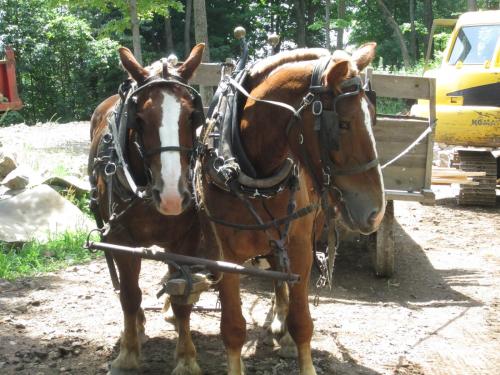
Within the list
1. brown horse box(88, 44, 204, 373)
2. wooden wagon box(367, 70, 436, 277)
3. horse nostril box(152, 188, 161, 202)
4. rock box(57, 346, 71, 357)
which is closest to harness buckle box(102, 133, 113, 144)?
brown horse box(88, 44, 204, 373)

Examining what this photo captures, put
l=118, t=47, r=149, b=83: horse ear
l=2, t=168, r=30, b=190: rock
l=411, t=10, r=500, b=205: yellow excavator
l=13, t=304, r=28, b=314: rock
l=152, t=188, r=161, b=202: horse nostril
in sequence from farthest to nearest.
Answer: l=411, t=10, r=500, b=205: yellow excavator, l=2, t=168, r=30, b=190: rock, l=13, t=304, r=28, b=314: rock, l=118, t=47, r=149, b=83: horse ear, l=152, t=188, r=161, b=202: horse nostril

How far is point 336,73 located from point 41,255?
16.9 feet

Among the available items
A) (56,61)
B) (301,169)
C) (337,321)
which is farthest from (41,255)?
(56,61)

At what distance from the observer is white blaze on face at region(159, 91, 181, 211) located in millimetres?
3117

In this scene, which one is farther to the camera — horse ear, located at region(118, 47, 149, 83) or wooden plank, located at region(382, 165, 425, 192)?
wooden plank, located at region(382, 165, 425, 192)

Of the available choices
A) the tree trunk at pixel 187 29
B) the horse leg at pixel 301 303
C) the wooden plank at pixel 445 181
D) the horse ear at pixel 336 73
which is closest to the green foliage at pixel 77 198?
the wooden plank at pixel 445 181

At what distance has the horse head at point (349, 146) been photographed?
9.15 feet

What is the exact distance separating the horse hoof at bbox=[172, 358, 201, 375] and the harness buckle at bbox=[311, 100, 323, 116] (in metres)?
2.10

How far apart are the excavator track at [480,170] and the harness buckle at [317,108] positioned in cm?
745

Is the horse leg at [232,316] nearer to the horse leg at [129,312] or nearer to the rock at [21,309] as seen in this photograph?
the horse leg at [129,312]

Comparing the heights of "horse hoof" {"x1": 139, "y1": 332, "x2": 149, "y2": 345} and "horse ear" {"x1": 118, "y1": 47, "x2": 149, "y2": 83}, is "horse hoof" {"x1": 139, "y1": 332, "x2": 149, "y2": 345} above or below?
below

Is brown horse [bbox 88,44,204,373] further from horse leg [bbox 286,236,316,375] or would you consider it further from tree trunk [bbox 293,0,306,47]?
tree trunk [bbox 293,0,306,47]

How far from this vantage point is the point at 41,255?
6.91 metres

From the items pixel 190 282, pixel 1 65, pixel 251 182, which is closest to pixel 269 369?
pixel 190 282
